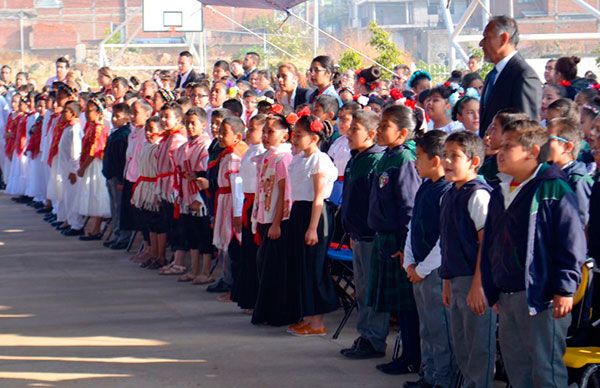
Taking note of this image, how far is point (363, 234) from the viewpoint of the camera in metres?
8.30

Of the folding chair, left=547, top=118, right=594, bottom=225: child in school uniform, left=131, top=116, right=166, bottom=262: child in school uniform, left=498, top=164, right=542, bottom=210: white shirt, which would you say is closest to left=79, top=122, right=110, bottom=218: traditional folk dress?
left=131, top=116, right=166, bottom=262: child in school uniform

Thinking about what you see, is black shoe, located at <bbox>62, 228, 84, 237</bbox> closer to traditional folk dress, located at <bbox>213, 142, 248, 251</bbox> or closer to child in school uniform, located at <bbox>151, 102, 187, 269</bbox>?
child in school uniform, located at <bbox>151, 102, 187, 269</bbox>

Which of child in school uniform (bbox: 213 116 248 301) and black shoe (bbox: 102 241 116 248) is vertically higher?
child in school uniform (bbox: 213 116 248 301)

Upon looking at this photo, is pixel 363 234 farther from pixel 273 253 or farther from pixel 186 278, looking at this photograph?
pixel 186 278

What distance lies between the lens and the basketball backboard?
2995 cm

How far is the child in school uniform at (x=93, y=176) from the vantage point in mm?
15367

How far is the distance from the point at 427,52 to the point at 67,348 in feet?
173

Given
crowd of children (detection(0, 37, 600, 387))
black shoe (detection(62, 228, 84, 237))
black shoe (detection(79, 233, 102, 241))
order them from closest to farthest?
crowd of children (detection(0, 37, 600, 387)) → black shoe (detection(79, 233, 102, 241)) → black shoe (detection(62, 228, 84, 237))

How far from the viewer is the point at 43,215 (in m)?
18.6

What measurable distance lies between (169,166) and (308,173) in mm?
3707

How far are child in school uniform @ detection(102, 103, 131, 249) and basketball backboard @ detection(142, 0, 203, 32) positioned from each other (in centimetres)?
1509

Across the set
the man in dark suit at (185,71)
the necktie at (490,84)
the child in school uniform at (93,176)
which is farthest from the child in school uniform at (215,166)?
the man in dark suit at (185,71)

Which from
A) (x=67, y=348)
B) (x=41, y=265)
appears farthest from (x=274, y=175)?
(x=41, y=265)

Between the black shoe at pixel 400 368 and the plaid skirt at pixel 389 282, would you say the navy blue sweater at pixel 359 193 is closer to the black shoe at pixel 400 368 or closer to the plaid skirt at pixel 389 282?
the plaid skirt at pixel 389 282
